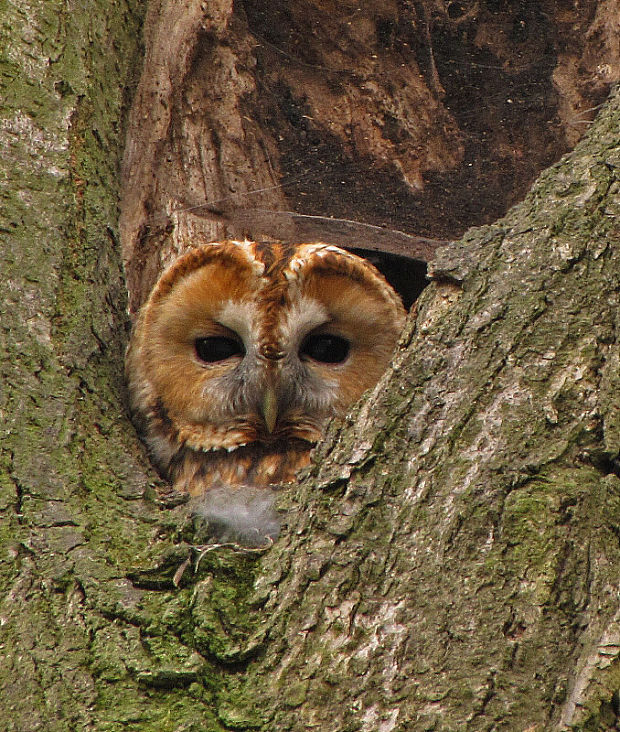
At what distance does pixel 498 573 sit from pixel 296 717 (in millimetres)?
332

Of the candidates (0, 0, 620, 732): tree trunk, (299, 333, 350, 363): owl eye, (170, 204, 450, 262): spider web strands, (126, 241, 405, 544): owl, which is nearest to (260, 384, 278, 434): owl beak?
(126, 241, 405, 544): owl

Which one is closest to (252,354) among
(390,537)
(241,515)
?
(241,515)

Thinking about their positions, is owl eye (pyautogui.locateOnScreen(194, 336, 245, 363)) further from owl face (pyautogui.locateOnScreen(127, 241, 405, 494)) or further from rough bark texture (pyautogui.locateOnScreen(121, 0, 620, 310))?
rough bark texture (pyautogui.locateOnScreen(121, 0, 620, 310))

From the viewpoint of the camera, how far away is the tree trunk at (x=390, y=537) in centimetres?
117

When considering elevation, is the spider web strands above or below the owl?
above

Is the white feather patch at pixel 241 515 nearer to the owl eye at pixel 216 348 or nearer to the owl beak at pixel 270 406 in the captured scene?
the owl beak at pixel 270 406

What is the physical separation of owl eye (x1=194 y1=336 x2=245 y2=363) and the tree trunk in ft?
1.73

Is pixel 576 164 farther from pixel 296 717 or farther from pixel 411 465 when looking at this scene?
pixel 296 717

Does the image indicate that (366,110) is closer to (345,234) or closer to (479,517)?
(345,234)

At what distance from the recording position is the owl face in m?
2.21

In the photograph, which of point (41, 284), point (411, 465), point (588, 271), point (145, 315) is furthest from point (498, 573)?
point (145, 315)

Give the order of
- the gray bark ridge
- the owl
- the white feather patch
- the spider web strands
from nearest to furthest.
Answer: the gray bark ridge
the white feather patch
the owl
the spider web strands

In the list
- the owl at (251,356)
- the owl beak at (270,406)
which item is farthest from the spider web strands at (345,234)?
the owl beak at (270,406)

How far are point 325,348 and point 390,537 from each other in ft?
3.65
